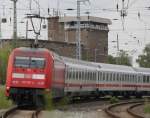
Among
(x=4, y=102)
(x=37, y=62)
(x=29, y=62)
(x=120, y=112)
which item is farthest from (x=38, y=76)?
(x=120, y=112)

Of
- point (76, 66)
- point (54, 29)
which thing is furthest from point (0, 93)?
point (54, 29)

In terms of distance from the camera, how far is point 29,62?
93.6 ft

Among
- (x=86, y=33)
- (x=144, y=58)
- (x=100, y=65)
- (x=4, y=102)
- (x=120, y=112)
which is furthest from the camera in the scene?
(x=144, y=58)

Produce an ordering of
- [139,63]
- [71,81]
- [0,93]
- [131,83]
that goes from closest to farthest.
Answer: [0,93] → [71,81] → [131,83] → [139,63]

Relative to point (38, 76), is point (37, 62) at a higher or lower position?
higher

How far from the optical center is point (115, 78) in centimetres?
5084

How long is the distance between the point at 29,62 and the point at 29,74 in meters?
0.61

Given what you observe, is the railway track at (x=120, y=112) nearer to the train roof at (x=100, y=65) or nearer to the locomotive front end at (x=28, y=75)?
the locomotive front end at (x=28, y=75)

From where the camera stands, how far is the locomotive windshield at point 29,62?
28.5 meters

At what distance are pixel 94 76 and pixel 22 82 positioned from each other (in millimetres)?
17493

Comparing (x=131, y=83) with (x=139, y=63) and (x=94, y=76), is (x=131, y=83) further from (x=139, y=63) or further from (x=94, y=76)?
(x=139, y=63)

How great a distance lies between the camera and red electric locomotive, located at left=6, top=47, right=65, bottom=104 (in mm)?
28031

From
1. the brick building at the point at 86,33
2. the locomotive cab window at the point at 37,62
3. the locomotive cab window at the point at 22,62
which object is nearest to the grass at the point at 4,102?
the locomotive cab window at the point at 22,62

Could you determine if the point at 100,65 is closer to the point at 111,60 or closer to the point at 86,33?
the point at 86,33
